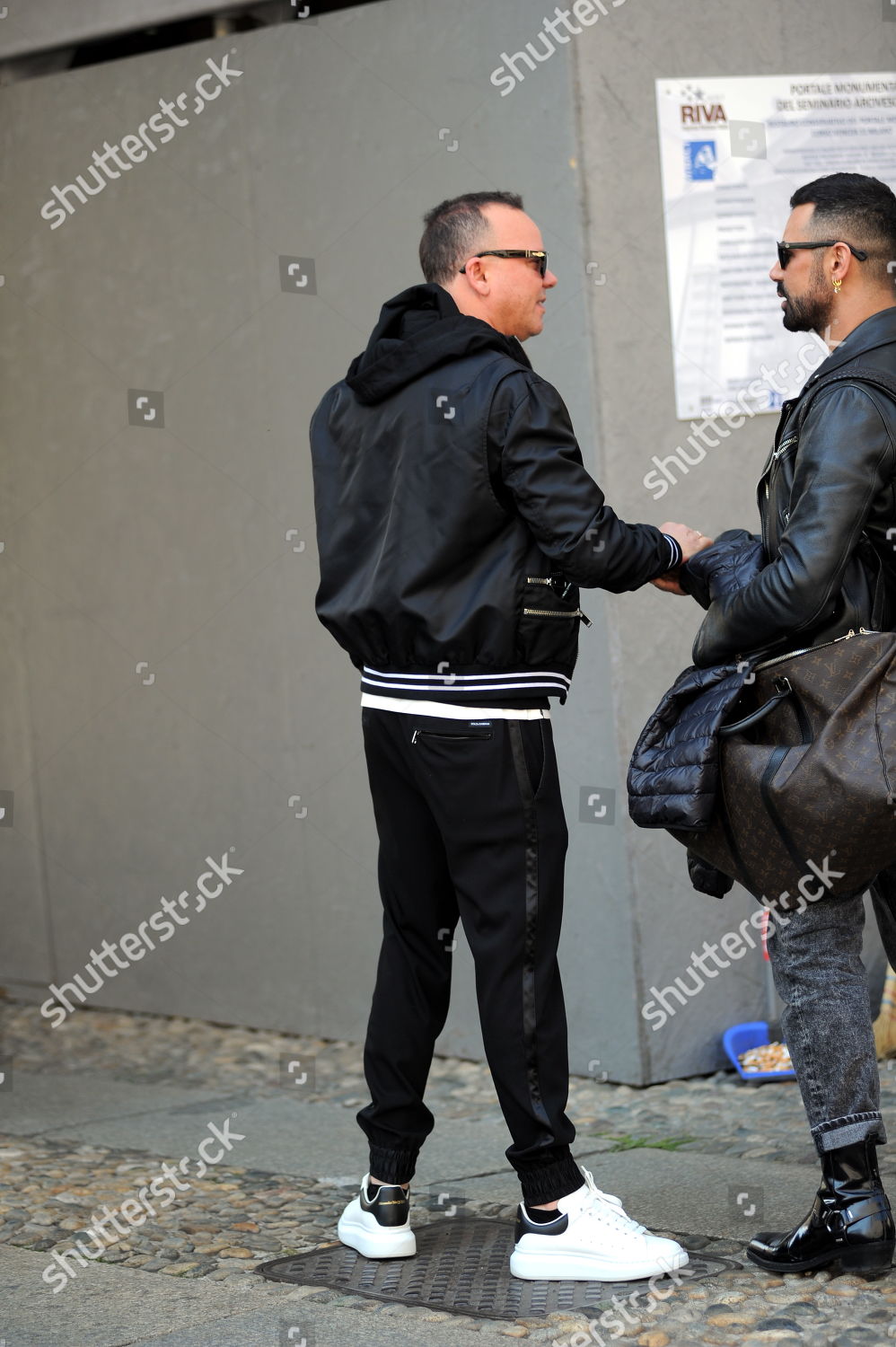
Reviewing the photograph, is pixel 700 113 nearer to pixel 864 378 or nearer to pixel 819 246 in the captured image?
pixel 819 246

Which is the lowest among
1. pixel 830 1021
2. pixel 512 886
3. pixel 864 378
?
pixel 830 1021

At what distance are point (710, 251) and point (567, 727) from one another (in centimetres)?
144

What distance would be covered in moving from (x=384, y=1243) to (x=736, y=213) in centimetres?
302

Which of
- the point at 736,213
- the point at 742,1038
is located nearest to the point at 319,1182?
the point at 742,1038

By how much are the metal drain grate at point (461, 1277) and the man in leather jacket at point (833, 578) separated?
0.33 meters

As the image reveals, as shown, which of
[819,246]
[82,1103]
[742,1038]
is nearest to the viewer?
[819,246]

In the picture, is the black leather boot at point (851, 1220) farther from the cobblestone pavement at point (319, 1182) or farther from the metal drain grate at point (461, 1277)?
the metal drain grate at point (461, 1277)

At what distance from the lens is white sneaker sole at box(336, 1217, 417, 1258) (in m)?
3.62

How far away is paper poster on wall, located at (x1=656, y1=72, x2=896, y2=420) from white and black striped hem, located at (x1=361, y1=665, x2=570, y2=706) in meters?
1.79

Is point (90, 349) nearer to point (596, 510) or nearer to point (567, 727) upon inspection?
point (567, 727)

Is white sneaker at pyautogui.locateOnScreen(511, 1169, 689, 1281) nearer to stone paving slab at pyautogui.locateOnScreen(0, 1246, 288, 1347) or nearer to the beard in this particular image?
stone paving slab at pyautogui.locateOnScreen(0, 1246, 288, 1347)

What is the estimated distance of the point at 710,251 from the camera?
500 cm

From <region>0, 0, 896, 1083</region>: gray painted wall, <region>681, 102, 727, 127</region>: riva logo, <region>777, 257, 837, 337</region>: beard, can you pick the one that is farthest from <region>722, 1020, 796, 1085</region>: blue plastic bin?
<region>681, 102, 727, 127</region>: riva logo

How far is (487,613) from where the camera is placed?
3.35 metres
